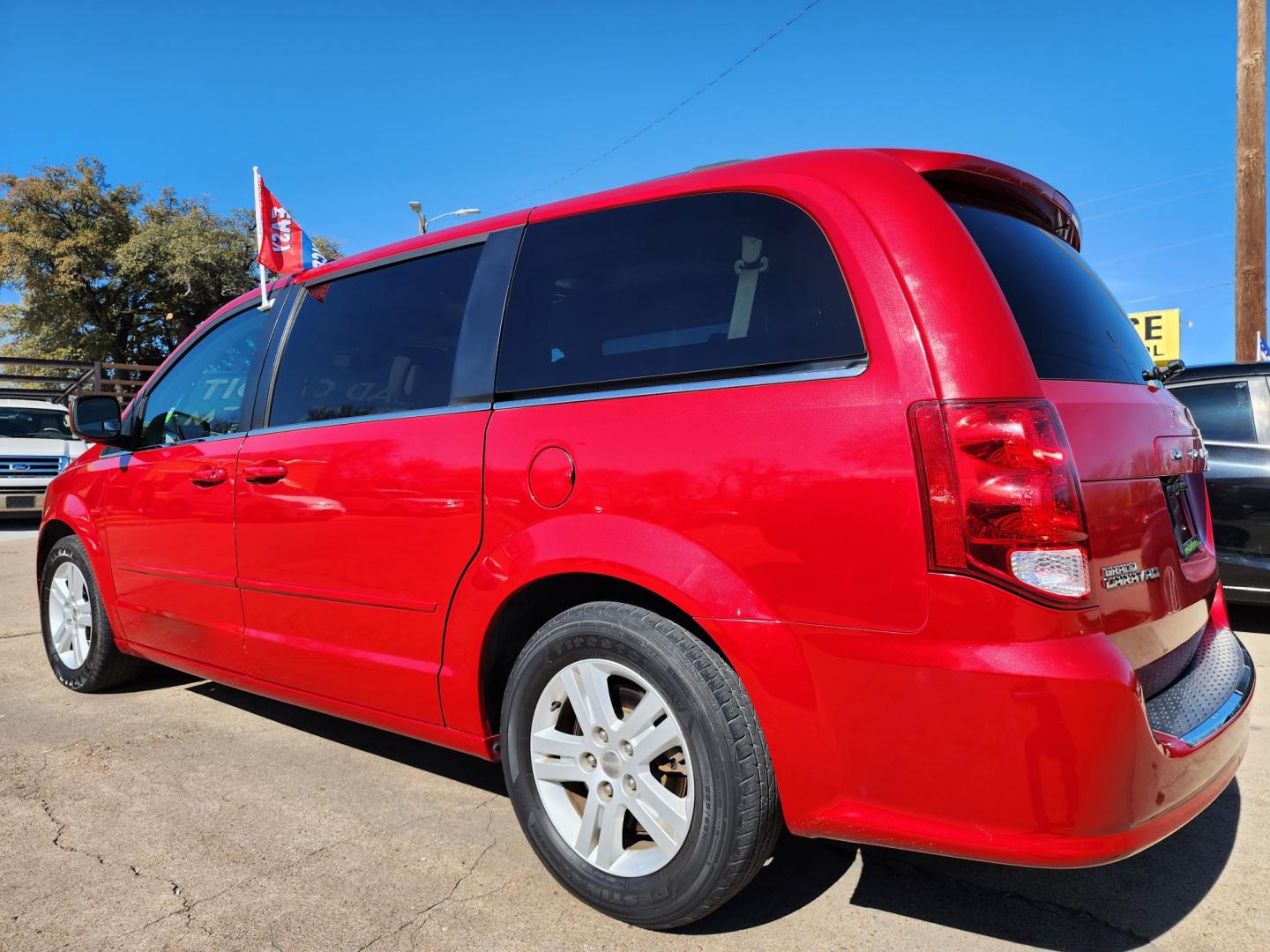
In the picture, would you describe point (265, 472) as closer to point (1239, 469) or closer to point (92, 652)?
point (92, 652)

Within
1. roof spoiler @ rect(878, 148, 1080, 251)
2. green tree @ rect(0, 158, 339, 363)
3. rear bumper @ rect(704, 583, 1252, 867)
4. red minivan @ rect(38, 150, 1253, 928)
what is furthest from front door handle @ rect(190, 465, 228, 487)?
green tree @ rect(0, 158, 339, 363)

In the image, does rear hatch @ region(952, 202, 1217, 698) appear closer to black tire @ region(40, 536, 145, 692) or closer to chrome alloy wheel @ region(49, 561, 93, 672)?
black tire @ region(40, 536, 145, 692)

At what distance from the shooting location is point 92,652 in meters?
4.24

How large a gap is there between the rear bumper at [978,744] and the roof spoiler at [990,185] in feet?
3.46

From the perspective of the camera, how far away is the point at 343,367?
10.1 ft

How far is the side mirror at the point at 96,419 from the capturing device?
3.95m

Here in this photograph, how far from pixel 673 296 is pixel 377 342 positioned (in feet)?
3.95

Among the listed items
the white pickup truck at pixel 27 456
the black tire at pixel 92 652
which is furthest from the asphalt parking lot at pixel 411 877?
the white pickup truck at pixel 27 456

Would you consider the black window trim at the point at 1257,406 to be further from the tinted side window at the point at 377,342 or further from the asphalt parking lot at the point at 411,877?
the tinted side window at the point at 377,342

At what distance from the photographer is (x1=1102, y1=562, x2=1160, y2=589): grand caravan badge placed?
1799 mm

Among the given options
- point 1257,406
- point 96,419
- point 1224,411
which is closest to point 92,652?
point 96,419

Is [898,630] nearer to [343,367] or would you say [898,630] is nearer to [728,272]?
[728,272]

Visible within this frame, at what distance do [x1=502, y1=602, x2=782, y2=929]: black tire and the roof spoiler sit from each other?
123 centimetres

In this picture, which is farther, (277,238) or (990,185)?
(277,238)
